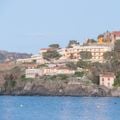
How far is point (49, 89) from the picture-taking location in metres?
Result: 140

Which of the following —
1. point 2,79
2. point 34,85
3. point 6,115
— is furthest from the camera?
point 2,79

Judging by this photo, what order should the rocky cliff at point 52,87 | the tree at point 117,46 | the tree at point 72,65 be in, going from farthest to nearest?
the tree at point 117,46, the tree at point 72,65, the rocky cliff at point 52,87

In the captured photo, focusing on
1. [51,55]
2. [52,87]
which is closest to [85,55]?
[51,55]

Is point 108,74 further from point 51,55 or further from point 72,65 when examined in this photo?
point 51,55

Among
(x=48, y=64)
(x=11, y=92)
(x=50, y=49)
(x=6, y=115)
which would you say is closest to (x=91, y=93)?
(x=11, y=92)

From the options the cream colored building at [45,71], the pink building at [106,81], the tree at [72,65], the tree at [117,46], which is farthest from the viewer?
the tree at [117,46]

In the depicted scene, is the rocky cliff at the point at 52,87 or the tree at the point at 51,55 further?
the tree at the point at 51,55

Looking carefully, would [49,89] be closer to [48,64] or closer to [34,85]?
[34,85]

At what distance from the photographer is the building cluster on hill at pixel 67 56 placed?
152 metres

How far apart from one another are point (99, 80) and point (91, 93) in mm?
5180

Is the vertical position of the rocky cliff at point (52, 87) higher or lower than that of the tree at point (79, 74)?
lower

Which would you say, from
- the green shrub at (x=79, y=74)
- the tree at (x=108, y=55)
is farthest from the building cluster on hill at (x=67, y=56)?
the green shrub at (x=79, y=74)

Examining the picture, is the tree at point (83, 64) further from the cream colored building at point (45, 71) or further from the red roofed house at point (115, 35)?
the red roofed house at point (115, 35)

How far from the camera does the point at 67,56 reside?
170750 millimetres
